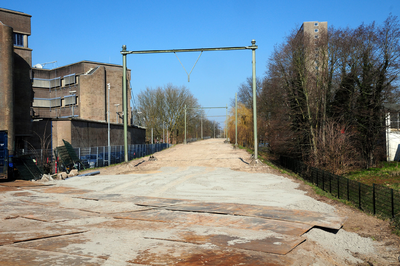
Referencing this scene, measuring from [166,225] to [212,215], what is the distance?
1564 millimetres

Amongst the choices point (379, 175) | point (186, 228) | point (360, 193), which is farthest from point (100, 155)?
point (379, 175)

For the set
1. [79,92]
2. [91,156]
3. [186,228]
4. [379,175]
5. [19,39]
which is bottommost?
[379,175]

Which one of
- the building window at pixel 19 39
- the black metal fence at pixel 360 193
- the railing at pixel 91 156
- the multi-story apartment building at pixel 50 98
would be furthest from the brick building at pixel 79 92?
the black metal fence at pixel 360 193

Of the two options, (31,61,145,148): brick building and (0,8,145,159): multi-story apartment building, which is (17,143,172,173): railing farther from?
(31,61,145,148): brick building

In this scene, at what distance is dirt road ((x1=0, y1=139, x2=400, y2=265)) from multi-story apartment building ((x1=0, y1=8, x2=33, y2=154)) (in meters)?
10.8

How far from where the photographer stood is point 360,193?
13.0m

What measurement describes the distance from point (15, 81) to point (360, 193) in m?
36.1

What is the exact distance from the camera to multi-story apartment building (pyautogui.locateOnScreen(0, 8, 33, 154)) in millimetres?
26281

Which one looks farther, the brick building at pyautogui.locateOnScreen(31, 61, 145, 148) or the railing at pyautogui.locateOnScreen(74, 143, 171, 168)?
the brick building at pyautogui.locateOnScreen(31, 61, 145, 148)

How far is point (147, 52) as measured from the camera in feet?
70.8

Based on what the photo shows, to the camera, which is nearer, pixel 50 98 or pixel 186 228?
pixel 186 228

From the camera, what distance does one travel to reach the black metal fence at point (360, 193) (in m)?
11.6

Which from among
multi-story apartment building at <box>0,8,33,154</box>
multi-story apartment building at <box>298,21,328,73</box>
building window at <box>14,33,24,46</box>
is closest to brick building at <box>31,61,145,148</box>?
multi-story apartment building at <box>0,8,33,154</box>

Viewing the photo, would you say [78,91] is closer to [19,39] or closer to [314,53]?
[19,39]
